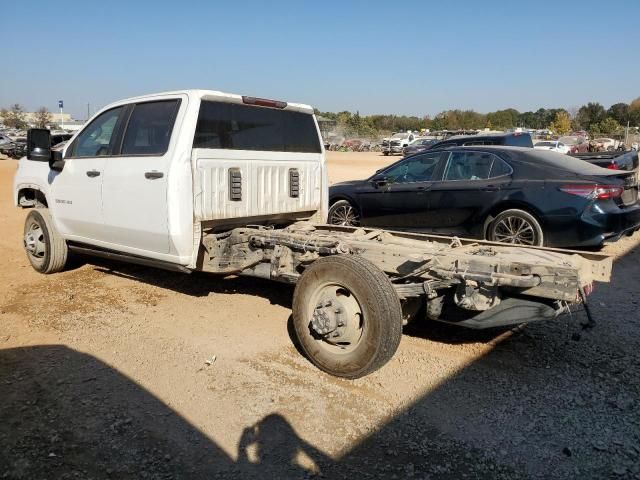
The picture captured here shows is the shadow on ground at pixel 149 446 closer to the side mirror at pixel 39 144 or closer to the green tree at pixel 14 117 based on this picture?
the side mirror at pixel 39 144

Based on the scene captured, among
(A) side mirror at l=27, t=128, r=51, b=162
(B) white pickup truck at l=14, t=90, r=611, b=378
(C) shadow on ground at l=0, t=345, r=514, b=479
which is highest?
(A) side mirror at l=27, t=128, r=51, b=162

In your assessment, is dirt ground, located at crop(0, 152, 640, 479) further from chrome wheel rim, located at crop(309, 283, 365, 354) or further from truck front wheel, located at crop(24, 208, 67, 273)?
truck front wheel, located at crop(24, 208, 67, 273)

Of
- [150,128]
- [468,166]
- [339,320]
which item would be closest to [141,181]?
[150,128]

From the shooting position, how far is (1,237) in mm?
9570

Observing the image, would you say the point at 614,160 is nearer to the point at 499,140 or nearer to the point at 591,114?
the point at 499,140

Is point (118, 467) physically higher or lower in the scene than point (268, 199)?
lower

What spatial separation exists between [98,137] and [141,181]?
1.19 m

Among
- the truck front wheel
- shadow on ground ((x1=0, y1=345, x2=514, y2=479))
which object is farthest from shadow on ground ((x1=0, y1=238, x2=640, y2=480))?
the truck front wheel

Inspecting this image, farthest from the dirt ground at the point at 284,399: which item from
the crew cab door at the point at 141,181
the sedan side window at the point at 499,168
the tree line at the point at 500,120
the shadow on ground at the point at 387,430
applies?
the tree line at the point at 500,120

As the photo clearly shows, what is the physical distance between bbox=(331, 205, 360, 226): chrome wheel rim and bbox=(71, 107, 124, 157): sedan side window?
4.31 meters

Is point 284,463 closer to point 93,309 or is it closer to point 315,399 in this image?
point 315,399

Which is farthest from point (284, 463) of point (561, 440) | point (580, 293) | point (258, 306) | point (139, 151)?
point (139, 151)

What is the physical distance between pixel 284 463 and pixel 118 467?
917 mm

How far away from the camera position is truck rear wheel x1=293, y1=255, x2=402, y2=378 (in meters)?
3.83
